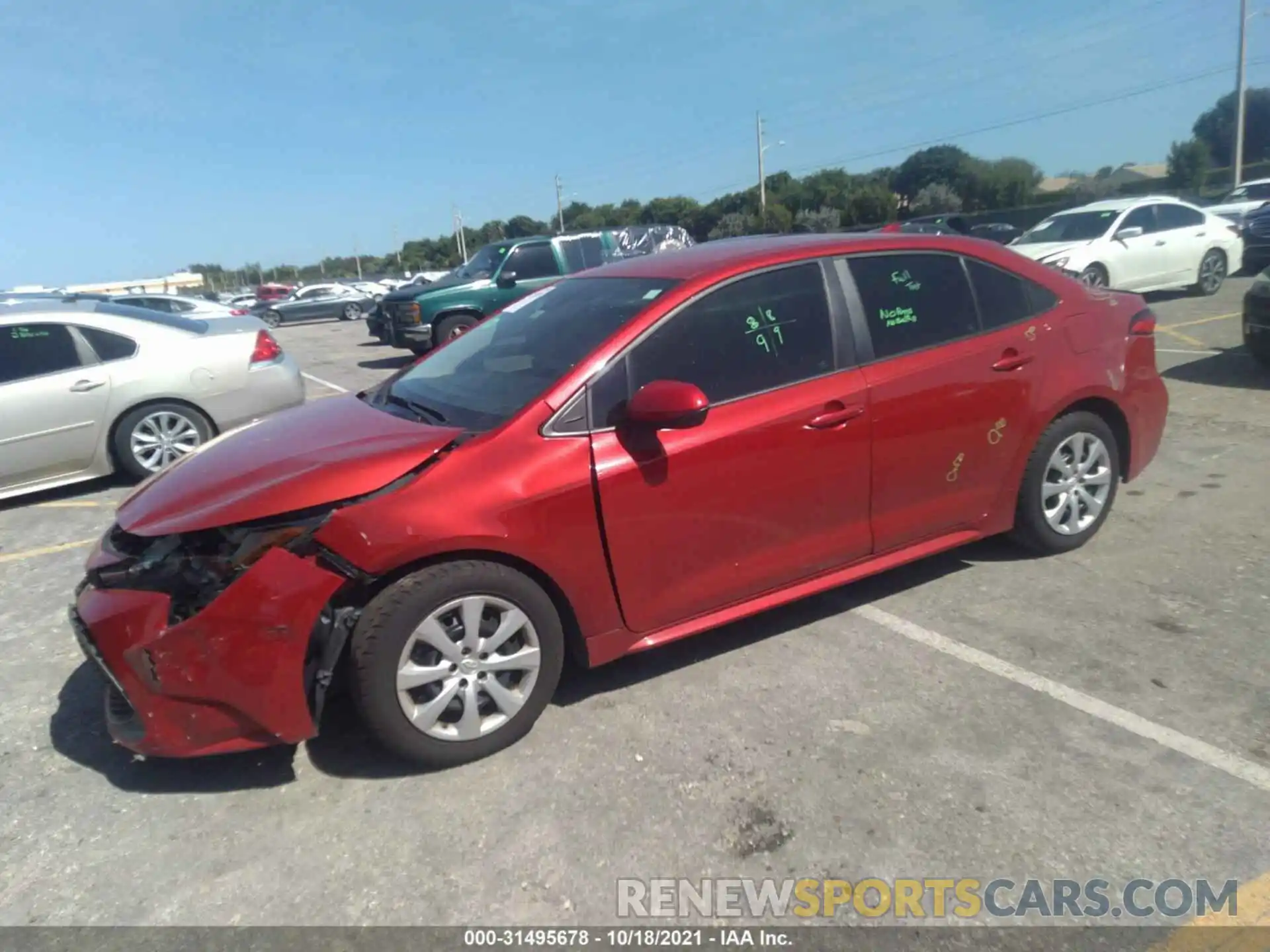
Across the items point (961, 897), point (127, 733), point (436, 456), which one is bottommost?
point (961, 897)

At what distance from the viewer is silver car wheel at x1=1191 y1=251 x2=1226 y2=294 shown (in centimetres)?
1405

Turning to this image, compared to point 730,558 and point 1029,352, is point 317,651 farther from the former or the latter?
point 1029,352

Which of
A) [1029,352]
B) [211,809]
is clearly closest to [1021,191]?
[1029,352]

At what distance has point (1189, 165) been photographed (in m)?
45.6

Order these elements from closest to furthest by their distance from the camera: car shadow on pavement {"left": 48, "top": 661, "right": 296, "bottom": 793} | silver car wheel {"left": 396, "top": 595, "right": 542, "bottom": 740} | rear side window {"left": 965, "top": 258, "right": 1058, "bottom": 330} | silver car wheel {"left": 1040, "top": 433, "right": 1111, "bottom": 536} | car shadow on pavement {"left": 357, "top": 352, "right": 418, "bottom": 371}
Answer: silver car wheel {"left": 396, "top": 595, "right": 542, "bottom": 740}
car shadow on pavement {"left": 48, "top": 661, "right": 296, "bottom": 793}
rear side window {"left": 965, "top": 258, "right": 1058, "bottom": 330}
silver car wheel {"left": 1040, "top": 433, "right": 1111, "bottom": 536}
car shadow on pavement {"left": 357, "top": 352, "right": 418, "bottom": 371}

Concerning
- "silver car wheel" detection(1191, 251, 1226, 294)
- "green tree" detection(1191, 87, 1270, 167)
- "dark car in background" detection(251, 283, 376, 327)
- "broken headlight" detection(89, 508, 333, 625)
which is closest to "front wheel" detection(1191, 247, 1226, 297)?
"silver car wheel" detection(1191, 251, 1226, 294)

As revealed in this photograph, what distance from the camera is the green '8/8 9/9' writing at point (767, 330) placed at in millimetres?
3627

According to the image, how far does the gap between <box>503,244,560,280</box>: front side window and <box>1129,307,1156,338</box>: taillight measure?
10.0m

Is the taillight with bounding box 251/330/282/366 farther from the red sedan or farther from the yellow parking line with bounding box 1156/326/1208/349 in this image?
the yellow parking line with bounding box 1156/326/1208/349

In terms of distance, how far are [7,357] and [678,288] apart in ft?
18.5

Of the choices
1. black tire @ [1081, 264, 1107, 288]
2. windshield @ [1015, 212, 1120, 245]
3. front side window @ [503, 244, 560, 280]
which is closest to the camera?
black tire @ [1081, 264, 1107, 288]

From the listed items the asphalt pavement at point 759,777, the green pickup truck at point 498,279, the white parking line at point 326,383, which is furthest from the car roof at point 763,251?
the green pickup truck at point 498,279

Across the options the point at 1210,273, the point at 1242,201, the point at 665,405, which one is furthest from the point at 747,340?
the point at 1242,201

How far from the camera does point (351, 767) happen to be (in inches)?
125
